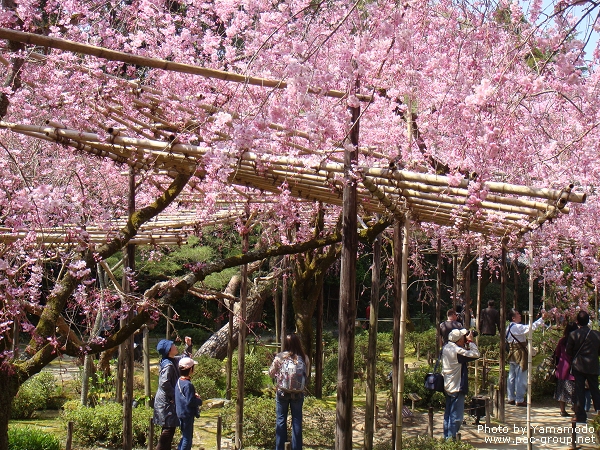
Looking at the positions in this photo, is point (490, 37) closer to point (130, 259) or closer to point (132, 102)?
point (132, 102)

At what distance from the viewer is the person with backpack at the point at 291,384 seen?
636 centimetres

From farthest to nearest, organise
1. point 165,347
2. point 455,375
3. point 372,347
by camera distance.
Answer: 1. point 455,375
2. point 372,347
3. point 165,347

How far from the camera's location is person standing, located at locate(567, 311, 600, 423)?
7984mm

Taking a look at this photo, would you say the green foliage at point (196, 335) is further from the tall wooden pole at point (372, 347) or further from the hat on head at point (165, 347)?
the hat on head at point (165, 347)

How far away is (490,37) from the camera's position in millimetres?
5023

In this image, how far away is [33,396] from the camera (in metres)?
9.55

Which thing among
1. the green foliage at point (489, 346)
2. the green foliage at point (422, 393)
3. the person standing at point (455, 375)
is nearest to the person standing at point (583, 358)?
the person standing at point (455, 375)

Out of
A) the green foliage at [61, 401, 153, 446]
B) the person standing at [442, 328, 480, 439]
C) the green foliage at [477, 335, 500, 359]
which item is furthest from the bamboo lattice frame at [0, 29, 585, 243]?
the green foliage at [477, 335, 500, 359]

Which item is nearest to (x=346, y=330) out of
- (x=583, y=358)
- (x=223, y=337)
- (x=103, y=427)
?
(x=103, y=427)

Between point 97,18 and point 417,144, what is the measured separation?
10.7 ft

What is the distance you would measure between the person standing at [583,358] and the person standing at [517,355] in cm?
185

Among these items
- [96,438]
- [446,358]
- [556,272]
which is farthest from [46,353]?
[556,272]

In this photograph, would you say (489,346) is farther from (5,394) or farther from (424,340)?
(5,394)

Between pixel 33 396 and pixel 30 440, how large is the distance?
3229mm
